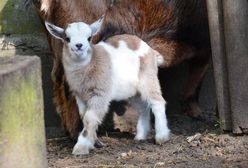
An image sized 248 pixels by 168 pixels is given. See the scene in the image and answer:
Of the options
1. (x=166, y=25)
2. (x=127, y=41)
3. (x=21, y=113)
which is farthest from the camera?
(x=166, y=25)

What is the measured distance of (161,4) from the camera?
6043 millimetres

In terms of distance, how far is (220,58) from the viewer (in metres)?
5.32

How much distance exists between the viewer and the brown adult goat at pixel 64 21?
18.4 feet

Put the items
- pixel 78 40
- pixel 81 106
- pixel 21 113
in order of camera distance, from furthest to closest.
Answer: pixel 81 106 → pixel 78 40 → pixel 21 113

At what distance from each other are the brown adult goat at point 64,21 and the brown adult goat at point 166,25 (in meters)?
0.16

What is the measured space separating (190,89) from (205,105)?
404mm

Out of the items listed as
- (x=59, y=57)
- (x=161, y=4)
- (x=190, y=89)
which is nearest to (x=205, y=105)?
(x=190, y=89)

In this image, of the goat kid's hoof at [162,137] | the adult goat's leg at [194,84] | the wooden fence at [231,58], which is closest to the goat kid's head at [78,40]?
the goat kid's hoof at [162,137]

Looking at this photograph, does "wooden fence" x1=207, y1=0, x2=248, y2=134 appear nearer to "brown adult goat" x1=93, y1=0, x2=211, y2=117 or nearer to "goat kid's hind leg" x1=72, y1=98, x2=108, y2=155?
"brown adult goat" x1=93, y1=0, x2=211, y2=117

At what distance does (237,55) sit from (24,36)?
7.03 ft

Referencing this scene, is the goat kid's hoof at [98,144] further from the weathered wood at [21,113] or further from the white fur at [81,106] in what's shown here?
the weathered wood at [21,113]

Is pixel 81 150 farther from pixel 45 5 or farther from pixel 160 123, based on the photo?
pixel 45 5

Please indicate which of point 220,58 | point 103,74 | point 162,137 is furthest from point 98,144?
point 220,58

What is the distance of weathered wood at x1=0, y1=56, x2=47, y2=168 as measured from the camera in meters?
3.19
